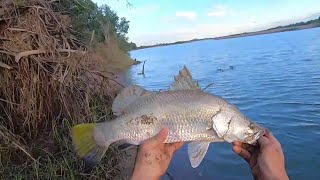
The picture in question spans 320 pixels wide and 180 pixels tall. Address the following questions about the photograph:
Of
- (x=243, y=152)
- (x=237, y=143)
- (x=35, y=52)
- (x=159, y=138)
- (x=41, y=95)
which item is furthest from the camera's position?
(x=41, y=95)

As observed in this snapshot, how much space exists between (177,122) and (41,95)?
566 cm

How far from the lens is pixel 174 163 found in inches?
400

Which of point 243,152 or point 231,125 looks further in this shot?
point 243,152

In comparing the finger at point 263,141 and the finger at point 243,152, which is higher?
the finger at point 263,141

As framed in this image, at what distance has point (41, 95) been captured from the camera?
783cm

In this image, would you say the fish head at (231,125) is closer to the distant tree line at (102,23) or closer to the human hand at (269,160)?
the human hand at (269,160)

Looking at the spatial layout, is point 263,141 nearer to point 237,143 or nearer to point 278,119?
point 237,143

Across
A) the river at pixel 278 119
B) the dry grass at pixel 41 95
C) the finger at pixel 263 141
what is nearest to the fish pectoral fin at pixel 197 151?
the finger at pixel 263 141

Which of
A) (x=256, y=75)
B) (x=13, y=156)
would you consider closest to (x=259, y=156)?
(x=13, y=156)

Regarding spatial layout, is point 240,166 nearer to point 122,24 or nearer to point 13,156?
point 13,156

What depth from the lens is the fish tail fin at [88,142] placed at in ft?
9.67

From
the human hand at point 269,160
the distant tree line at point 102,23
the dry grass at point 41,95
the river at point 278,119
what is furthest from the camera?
the distant tree line at point 102,23

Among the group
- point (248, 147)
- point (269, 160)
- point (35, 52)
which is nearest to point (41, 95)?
point (35, 52)

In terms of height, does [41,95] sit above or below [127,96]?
below
